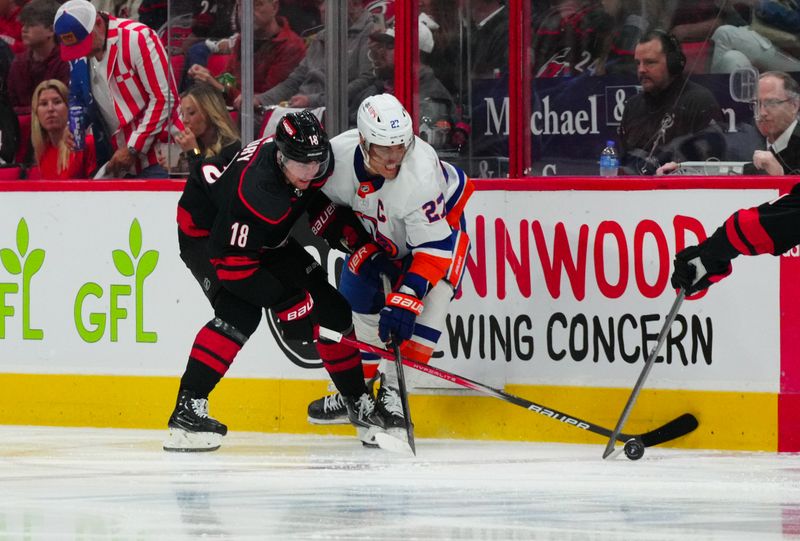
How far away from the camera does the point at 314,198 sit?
533 cm

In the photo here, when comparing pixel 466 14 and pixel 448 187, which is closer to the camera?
pixel 448 187

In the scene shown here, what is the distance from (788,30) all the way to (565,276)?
114 centimetres

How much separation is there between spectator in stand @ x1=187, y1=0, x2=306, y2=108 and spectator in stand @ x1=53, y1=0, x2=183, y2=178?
354mm

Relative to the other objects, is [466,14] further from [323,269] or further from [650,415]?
[650,415]

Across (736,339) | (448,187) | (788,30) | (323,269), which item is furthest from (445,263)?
(788,30)

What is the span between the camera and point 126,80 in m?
6.05

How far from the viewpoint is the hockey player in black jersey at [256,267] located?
4996 mm

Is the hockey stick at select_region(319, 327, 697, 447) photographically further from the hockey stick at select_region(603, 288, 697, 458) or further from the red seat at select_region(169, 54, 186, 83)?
the red seat at select_region(169, 54, 186, 83)

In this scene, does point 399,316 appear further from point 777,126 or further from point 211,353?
point 777,126

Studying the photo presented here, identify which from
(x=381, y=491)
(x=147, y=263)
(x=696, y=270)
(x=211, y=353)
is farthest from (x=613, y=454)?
(x=147, y=263)

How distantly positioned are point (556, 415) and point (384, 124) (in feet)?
3.75

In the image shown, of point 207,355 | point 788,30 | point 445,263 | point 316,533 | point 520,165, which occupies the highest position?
point 788,30

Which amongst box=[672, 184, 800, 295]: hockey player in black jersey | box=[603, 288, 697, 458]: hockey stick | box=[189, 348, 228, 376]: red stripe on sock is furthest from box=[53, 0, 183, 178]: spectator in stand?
box=[672, 184, 800, 295]: hockey player in black jersey

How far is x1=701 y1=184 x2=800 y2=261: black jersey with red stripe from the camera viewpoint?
4.77 metres
